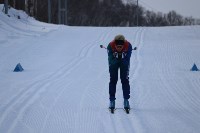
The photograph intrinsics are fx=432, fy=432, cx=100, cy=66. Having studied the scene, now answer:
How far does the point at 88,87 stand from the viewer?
12.3 metres

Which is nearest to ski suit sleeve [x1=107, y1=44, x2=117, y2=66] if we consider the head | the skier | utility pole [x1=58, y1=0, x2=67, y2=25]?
the skier

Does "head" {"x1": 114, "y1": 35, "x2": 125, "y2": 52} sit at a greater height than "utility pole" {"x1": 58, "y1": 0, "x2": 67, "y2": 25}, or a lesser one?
lesser

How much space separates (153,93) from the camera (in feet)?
37.7

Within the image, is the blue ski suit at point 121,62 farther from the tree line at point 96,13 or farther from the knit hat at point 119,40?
the tree line at point 96,13

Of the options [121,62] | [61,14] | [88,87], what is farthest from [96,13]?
[121,62]

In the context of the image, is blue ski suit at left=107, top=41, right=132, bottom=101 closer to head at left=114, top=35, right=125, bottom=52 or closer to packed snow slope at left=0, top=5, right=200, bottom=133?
head at left=114, top=35, right=125, bottom=52

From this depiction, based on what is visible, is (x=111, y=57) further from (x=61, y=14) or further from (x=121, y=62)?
(x=61, y=14)

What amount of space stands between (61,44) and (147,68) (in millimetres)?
8757

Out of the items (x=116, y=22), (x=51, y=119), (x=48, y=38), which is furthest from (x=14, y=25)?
(x=116, y=22)

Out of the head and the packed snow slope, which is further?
the head

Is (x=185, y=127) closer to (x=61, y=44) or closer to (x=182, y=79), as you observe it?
(x=182, y=79)

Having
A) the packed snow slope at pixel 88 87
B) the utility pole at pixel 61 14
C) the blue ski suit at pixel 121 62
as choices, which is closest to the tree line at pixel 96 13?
the utility pole at pixel 61 14

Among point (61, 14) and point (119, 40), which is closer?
point (119, 40)

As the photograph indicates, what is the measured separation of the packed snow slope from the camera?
8.20 metres
